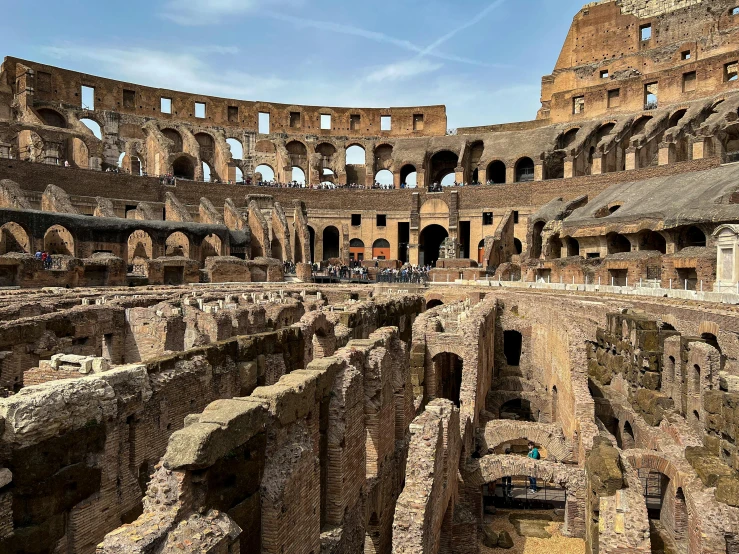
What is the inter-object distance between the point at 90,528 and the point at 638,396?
11.3 m

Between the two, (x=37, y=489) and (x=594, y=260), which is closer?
(x=37, y=489)

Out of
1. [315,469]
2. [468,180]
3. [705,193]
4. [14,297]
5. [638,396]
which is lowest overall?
[638,396]

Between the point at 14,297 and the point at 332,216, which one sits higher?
the point at 332,216

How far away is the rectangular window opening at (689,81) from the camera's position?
41.6 meters

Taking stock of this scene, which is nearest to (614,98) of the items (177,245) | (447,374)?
(177,245)

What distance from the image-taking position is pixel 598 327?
1744 centimetres

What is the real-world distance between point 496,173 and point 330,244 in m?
16.2

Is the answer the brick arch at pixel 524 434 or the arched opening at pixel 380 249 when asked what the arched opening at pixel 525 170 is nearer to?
the arched opening at pixel 380 249

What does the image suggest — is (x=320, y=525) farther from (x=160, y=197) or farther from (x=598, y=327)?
(x=160, y=197)

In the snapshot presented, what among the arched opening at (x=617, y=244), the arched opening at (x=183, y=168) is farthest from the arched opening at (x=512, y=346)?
the arched opening at (x=183, y=168)

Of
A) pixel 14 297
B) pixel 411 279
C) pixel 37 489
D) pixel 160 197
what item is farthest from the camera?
pixel 160 197

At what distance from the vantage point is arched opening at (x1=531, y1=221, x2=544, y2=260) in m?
37.4

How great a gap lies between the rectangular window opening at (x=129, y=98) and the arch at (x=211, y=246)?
19.0 metres

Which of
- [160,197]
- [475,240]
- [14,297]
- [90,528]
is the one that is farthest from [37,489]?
[475,240]
